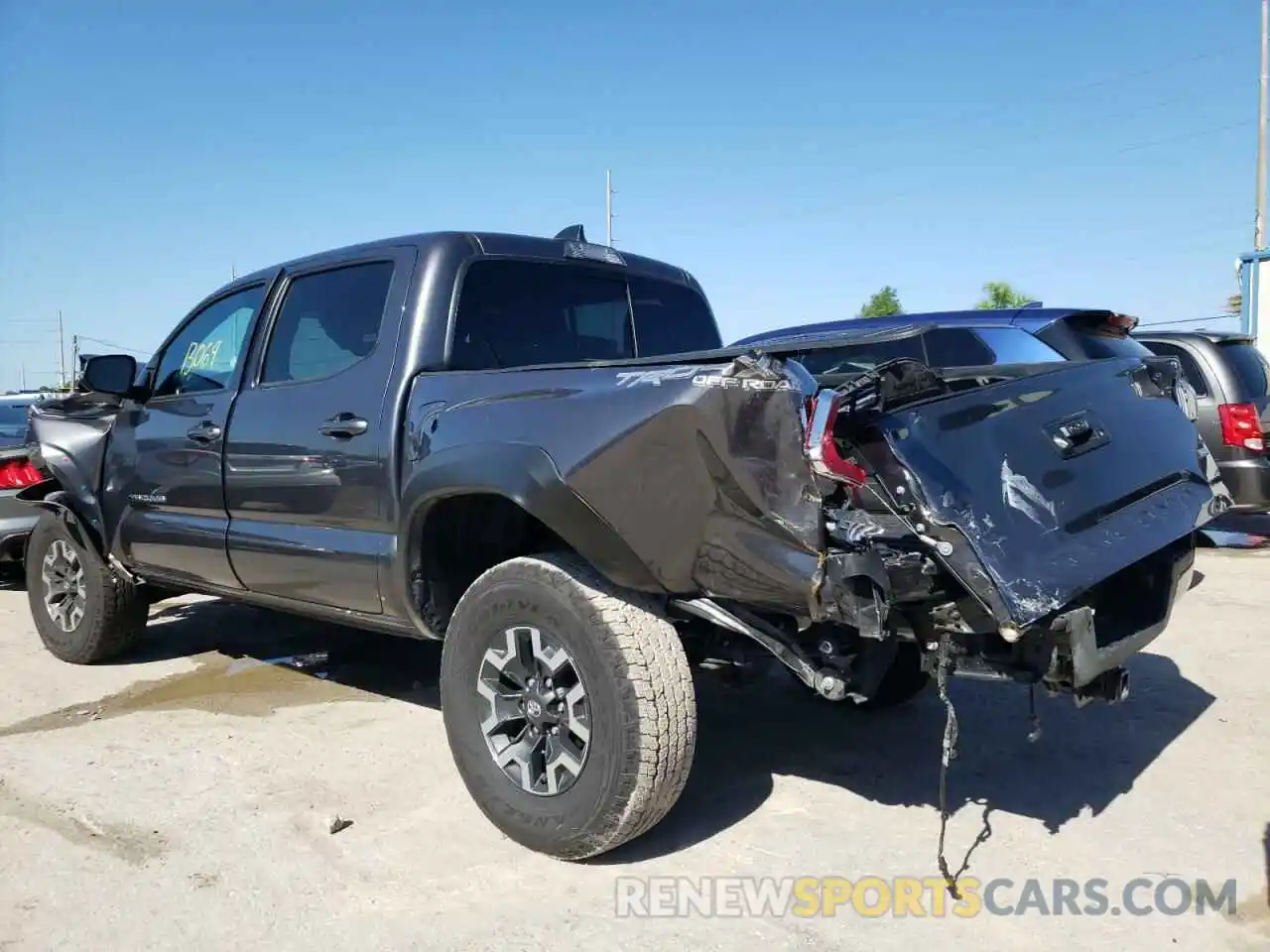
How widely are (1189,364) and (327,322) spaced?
687 centimetres

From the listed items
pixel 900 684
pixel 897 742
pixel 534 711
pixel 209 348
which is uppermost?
pixel 209 348

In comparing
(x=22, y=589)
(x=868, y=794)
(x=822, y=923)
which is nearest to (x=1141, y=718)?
(x=868, y=794)

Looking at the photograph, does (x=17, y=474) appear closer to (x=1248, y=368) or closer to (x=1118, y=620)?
(x=1118, y=620)

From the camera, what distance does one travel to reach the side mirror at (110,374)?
5023 mm

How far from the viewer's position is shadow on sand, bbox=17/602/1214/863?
357 cm

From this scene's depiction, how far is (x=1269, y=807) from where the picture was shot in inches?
136

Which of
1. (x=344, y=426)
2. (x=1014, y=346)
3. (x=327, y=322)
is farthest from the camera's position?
(x=1014, y=346)

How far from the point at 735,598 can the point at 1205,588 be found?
5433mm

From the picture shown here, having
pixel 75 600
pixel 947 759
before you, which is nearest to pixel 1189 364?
pixel 947 759

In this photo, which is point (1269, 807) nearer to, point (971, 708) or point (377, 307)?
point (971, 708)

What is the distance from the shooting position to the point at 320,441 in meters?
3.91

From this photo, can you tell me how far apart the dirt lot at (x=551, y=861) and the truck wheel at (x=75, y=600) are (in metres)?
0.30

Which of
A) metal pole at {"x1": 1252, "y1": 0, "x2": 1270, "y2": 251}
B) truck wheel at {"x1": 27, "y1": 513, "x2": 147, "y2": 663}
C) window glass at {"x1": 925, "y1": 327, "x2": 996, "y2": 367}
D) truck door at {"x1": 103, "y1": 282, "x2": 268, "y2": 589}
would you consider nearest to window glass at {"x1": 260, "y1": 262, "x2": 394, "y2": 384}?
truck door at {"x1": 103, "y1": 282, "x2": 268, "y2": 589}

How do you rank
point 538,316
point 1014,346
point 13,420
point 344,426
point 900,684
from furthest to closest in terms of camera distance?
point 13,420
point 1014,346
point 900,684
point 538,316
point 344,426
